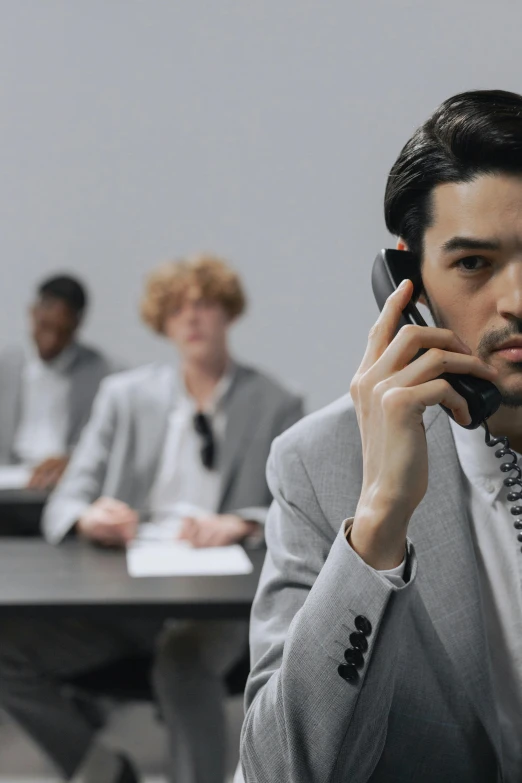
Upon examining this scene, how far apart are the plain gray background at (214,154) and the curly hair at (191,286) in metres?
1.17

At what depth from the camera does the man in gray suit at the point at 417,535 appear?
944 mm

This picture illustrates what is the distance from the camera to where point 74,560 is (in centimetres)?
249

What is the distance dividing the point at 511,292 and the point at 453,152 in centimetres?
18

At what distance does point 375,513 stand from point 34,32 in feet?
17.0

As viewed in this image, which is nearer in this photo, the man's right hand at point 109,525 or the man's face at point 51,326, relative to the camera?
the man's right hand at point 109,525

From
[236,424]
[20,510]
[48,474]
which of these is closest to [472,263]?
[236,424]

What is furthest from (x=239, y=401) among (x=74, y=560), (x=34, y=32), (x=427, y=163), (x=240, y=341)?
(x=34, y=32)

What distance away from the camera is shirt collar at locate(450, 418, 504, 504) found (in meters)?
1.17

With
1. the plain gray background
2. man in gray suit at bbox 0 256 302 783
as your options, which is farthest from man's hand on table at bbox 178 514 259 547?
the plain gray background

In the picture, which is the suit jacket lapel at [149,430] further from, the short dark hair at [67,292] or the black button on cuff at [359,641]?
the black button on cuff at [359,641]

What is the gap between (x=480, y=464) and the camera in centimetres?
117

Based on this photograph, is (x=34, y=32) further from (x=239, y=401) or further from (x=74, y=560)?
(x=74, y=560)

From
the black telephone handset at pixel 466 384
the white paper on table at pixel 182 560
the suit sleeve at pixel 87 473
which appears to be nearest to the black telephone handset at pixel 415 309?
the black telephone handset at pixel 466 384

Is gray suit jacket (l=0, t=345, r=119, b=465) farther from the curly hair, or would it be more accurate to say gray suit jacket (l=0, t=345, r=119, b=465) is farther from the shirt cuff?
the shirt cuff
